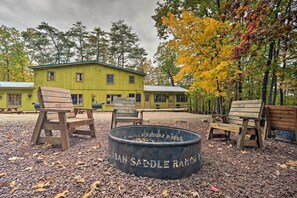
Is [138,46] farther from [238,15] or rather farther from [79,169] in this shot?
[79,169]

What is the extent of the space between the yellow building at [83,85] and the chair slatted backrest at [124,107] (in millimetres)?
11423

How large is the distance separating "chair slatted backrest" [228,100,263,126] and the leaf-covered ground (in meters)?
0.91

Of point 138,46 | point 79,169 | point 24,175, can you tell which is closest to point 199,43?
point 79,169

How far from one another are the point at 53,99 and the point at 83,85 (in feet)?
45.2

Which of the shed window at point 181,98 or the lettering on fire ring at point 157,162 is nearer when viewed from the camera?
the lettering on fire ring at point 157,162

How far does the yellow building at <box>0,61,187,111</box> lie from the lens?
1524 centimetres

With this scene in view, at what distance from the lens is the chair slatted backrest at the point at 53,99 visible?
10.1ft

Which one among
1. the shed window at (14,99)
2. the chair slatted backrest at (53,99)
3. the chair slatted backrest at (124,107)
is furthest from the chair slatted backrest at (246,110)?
the shed window at (14,99)

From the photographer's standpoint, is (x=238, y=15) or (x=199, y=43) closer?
(x=238, y=15)

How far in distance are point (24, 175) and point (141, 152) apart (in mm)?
1437

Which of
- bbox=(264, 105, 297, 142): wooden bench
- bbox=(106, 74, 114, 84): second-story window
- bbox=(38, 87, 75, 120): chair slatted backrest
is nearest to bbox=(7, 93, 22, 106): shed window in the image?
bbox=(106, 74, 114, 84): second-story window

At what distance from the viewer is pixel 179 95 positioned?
70.5 feet

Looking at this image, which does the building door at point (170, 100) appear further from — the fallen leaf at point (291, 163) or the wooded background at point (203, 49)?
the fallen leaf at point (291, 163)

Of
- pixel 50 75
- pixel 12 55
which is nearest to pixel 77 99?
pixel 50 75
